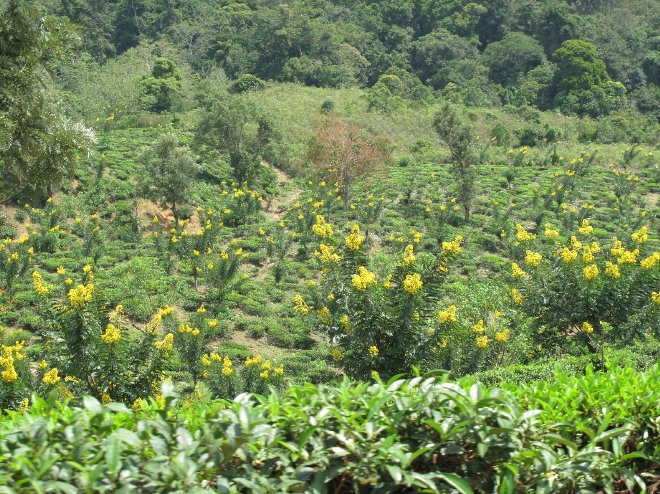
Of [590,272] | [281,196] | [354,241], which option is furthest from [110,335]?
[281,196]

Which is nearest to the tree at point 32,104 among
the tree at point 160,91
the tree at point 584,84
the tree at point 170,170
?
the tree at point 170,170

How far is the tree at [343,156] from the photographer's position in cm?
2028

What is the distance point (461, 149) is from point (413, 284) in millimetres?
13167

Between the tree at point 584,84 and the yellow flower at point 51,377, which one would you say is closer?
the yellow flower at point 51,377

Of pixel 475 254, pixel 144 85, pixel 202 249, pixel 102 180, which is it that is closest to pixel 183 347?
pixel 202 249

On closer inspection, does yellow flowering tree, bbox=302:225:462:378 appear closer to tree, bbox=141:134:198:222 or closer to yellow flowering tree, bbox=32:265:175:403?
yellow flowering tree, bbox=32:265:175:403

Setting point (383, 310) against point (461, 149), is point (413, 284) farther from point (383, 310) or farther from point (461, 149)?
point (461, 149)

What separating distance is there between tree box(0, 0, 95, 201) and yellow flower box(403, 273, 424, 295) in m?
4.40

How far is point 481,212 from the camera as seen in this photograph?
20.1 meters

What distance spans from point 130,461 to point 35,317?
36.6 ft

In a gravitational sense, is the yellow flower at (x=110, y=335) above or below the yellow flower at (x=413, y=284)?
below

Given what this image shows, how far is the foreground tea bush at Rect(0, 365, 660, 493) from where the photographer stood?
2012mm

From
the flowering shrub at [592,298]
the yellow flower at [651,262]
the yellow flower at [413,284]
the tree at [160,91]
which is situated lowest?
the flowering shrub at [592,298]

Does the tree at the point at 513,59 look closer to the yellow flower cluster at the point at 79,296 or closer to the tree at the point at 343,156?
the tree at the point at 343,156
